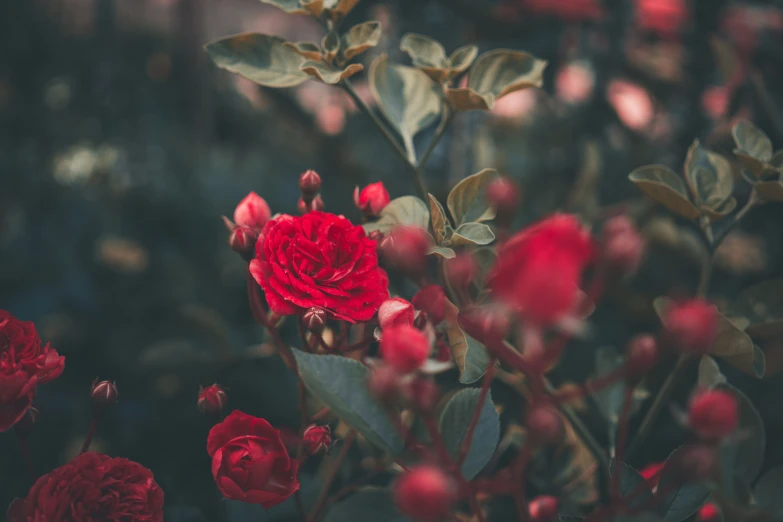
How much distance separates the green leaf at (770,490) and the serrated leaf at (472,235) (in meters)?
0.27

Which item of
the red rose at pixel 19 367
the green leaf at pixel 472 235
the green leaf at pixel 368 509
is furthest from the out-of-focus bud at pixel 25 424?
the green leaf at pixel 472 235

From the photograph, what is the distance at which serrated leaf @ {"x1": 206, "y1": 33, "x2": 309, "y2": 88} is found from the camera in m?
0.57

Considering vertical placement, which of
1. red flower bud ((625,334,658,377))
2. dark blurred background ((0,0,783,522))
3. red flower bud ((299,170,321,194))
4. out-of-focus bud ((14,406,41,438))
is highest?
red flower bud ((625,334,658,377))

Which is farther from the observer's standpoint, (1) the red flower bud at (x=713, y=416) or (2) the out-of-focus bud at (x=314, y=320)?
(2) the out-of-focus bud at (x=314, y=320)

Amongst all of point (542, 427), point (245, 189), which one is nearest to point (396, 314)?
point (542, 427)

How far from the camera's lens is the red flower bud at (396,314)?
46 centimetres

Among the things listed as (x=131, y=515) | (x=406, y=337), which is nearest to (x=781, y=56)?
(x=406, y=337)

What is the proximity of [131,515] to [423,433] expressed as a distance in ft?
0.82

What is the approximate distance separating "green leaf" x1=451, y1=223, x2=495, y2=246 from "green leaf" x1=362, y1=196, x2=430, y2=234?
3 cm

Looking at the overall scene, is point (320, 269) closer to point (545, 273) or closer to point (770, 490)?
point (545, 273)

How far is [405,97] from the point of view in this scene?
64 centimetres

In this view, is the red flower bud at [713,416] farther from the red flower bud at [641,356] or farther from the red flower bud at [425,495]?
the red flower bud at [425,495]

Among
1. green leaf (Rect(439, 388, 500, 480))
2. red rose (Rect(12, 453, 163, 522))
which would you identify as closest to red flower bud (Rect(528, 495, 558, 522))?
green leaf (Rect(439, 388, 500, 480))

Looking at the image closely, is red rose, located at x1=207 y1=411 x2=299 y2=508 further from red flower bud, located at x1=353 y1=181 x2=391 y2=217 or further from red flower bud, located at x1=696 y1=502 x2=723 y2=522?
red flower bud, located at x1=696 y1=502 x2=723 y2=522
